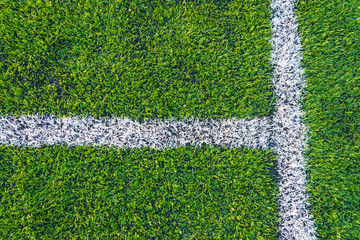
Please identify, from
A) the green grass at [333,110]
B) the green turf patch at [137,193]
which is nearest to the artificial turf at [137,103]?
the green turf patch at [137,193]

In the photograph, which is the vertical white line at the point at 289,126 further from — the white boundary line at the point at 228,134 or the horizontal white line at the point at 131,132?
the horizontal white line at the point at 131,132

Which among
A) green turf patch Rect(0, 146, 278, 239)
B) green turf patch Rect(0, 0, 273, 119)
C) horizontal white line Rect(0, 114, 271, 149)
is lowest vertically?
green turf patch Rect(0, 146, 278, 239)

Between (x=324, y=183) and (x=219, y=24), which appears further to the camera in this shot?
(x=219, y=24)

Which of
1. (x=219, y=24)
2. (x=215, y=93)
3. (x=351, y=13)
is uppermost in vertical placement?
(x=351, y=13)

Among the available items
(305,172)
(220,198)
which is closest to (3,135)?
(220,198)

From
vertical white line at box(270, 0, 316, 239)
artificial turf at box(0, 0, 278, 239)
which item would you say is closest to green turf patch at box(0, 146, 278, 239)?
artificial turf at box(0, 0, 278, 239)

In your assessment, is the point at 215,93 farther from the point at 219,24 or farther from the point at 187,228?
the point at 187,228

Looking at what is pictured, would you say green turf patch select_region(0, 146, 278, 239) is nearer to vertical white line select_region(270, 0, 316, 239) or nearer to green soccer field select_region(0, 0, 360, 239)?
green soccer field select_region(0, 0, 360, 239)

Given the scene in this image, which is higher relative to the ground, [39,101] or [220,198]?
[39,101]
